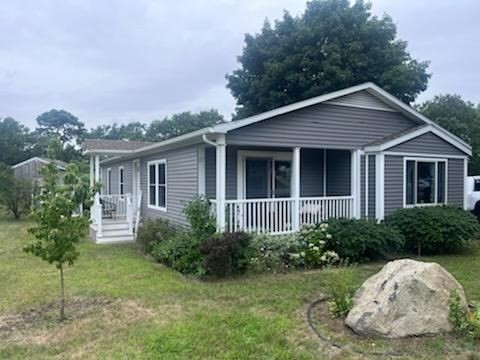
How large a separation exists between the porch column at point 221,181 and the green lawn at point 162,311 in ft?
5.12

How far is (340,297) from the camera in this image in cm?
529

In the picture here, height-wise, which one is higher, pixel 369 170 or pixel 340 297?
pixel 369 170

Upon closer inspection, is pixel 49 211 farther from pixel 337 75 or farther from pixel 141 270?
pixel 337 75

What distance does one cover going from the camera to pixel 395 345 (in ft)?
14.3

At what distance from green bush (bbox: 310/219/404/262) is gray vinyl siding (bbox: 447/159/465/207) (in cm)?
343

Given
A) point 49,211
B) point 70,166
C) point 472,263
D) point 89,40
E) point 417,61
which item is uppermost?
point 417,61

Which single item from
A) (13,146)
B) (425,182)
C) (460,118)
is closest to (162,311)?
(425,182)

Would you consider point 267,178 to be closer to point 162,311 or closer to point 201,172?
point 201,172

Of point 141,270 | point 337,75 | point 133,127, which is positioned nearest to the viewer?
point 141,270

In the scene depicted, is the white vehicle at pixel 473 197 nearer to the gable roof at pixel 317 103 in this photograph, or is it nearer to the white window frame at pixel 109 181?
the gable roof at pixel 317 103

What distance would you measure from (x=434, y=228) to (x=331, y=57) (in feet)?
49.4

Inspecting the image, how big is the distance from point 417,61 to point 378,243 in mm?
19711

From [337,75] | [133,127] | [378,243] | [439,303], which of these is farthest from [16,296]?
[133,127]

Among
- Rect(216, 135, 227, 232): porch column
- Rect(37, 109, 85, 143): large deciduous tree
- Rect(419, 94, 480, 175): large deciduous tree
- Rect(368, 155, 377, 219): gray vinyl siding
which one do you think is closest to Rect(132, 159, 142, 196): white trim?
Rect(216, 135, 227, 232): porch column
